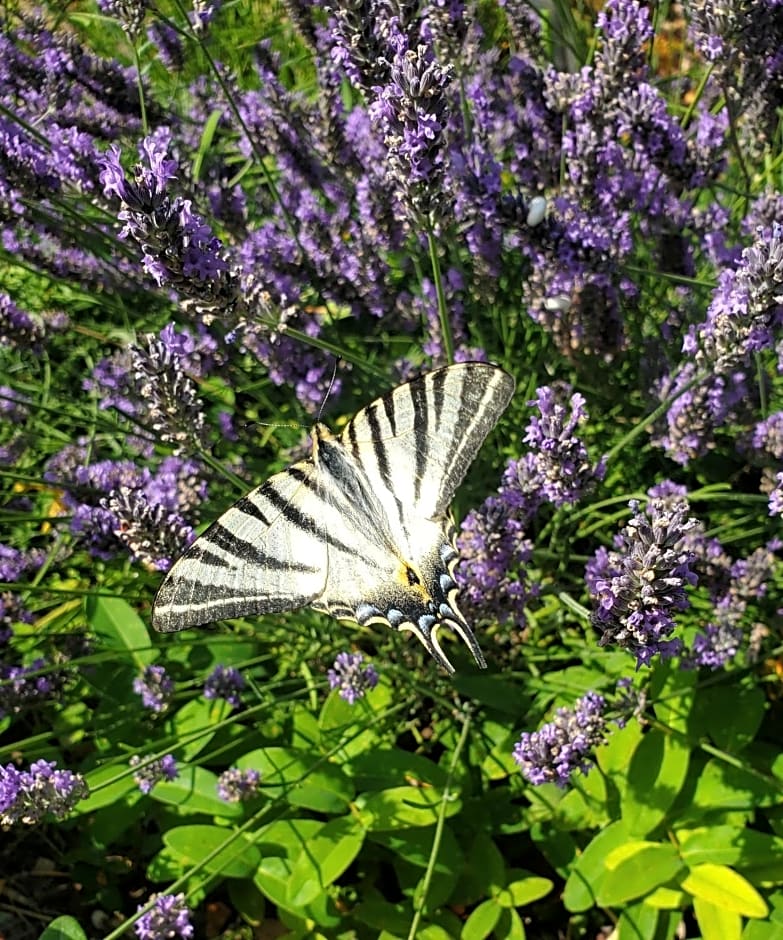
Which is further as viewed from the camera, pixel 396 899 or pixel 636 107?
pixel 396 899

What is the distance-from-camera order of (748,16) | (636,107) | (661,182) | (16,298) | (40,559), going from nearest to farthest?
(748,16)
(636,107)
(661,182)
(40,559)
(16,298)

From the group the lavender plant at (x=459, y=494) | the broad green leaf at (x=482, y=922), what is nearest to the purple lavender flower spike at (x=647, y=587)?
the lavender plant at (x=459, y=494)

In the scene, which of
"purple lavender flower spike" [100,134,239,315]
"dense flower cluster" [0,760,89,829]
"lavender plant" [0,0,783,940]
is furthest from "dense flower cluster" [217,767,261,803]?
"purple lavender flower spike" [100,134,239,315]

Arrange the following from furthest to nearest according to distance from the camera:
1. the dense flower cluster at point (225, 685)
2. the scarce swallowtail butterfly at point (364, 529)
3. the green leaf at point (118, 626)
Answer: the green leaf at point (118, 626)
the dense flower cluster at point (225, 685)
the scarce swallowtail butterfly at point (364, 529)

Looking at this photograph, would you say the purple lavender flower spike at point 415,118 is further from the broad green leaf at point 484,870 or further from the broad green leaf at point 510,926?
the broad green leaf at point 510,926

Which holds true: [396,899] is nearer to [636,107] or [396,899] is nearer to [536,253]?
[536,253]

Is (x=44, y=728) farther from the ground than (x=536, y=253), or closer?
closer

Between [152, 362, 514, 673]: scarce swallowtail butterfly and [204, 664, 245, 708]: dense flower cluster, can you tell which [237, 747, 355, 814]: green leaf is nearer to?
[204, 664, 245, 708]: dense flower cluster

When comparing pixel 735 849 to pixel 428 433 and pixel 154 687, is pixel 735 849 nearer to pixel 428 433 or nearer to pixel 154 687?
pixel 428 433

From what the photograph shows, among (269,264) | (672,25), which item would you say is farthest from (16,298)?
(672,25)
